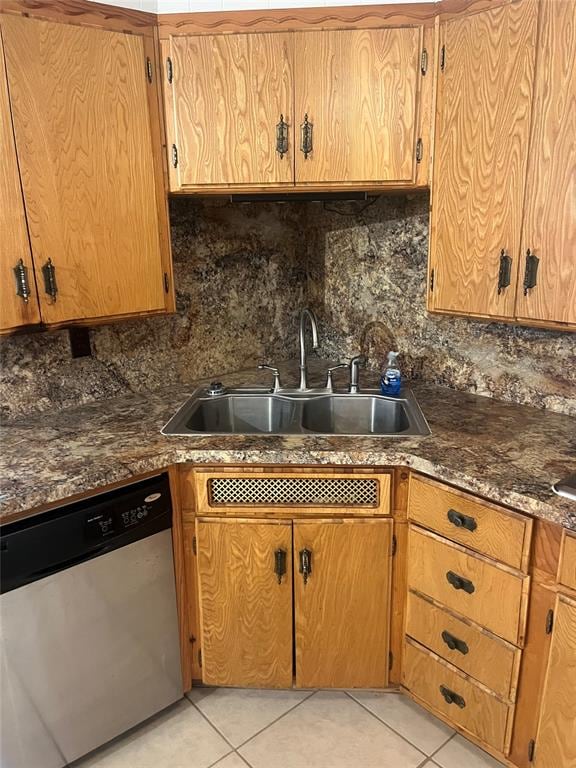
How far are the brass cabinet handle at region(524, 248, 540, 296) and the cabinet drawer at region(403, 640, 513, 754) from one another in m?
1.18

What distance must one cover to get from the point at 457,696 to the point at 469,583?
0.40 m

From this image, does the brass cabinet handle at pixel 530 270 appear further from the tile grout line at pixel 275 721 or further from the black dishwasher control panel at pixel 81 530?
the tile grout line at pixel 275 721

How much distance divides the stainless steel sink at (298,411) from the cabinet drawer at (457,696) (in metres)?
0.79

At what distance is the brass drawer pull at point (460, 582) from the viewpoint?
5.14ft

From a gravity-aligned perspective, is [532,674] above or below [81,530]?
below

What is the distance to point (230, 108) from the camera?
1.80 meters

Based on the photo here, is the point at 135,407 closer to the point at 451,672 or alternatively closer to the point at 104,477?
the point at 104,477

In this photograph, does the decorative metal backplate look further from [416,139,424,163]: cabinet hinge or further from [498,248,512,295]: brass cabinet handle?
[416,139,424,163]: cabinet hinge

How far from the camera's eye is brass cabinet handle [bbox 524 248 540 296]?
160 centimetres

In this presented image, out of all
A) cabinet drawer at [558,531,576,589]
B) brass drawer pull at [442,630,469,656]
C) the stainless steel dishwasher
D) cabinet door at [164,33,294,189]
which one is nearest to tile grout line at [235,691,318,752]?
the stainless steel dishwasher

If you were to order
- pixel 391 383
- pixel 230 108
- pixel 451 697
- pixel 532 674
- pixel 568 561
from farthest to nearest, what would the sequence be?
pixel 391 383 → pixel 230 108 → pixel 451 697 → pixel 532 674 → pixel 568 561

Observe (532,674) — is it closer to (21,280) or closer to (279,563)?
(279,563)

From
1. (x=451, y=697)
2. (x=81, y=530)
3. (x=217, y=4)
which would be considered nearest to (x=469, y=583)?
(x=451, y=697)

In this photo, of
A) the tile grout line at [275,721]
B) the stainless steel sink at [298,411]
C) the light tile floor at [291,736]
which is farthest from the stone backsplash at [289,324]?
the tile grout line at [275,721]
